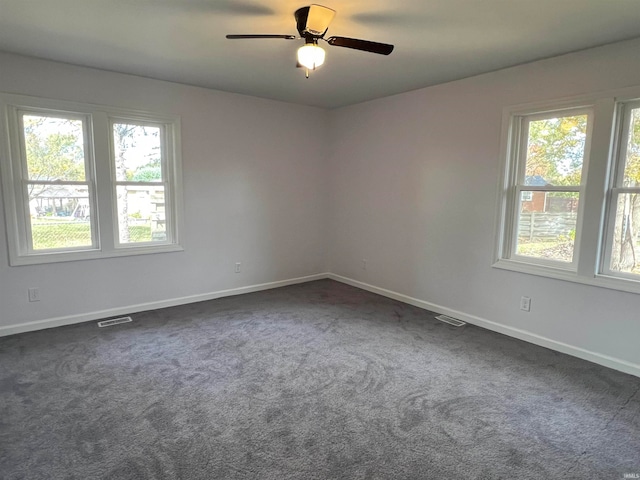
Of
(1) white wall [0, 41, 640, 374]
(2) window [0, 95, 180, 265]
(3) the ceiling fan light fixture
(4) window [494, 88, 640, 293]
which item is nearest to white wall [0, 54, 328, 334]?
(1) white wall [0, 41, 640, 374]

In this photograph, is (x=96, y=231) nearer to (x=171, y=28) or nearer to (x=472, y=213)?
(x=171, y=28)

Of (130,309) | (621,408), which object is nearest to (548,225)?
(621,408)

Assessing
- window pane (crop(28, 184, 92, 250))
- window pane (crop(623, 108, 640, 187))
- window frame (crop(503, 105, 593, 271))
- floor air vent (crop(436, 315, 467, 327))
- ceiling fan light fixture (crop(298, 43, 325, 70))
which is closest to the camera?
ceiling fan light fixture (crop(298, 43, 325, 70))

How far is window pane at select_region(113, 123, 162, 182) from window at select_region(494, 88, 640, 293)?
12.0 ft

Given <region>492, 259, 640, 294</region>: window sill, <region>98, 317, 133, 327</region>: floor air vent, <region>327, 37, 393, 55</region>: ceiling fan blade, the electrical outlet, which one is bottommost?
<region>98, 317, 133, 327</region>: floor air vent

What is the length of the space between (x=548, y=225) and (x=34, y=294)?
4.87 m

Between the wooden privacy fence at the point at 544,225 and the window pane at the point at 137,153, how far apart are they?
3893 mm

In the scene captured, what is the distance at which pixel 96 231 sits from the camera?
3.84 meters

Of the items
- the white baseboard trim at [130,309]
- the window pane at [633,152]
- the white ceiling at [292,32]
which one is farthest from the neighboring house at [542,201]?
the white baseboard trim at [130,309]

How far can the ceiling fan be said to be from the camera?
2.31 meters

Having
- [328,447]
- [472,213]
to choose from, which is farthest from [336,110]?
[328,447]

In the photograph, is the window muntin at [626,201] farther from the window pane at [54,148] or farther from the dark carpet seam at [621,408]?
the window pane at [54,148]

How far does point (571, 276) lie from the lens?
3148mm

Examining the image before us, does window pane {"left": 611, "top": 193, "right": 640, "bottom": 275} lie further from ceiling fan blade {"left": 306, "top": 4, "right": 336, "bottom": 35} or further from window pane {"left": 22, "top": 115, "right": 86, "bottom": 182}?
window pane {"left": 22, "top": 115, "right": 86, "bottom": 182}
